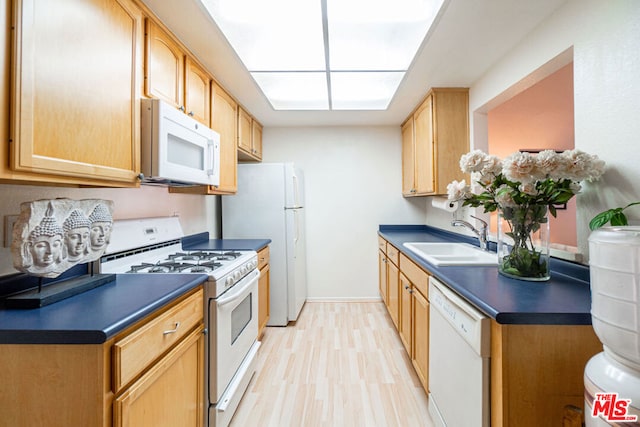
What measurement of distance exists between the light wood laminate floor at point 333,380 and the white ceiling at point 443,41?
219cm

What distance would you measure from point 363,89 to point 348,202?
55.7 inches

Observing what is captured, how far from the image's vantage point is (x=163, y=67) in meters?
1.54

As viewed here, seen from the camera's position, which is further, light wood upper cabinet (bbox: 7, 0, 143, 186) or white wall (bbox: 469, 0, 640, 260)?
white wall (bbox: 469, 0, 640, 260)

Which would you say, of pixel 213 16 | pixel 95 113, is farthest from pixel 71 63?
pixel 213 16

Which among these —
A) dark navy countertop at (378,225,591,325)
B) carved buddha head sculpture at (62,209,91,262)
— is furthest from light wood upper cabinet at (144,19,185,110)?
dark navy countertop at (378,225,591,325)

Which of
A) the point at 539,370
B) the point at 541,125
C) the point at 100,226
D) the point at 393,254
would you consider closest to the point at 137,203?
the point at 100,226

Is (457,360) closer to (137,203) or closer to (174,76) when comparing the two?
(137,203)

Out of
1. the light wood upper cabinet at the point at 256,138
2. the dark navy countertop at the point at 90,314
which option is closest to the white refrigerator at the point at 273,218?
the light wood upper cabinet at the point at 256,138

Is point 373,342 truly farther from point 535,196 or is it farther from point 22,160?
point 22,160

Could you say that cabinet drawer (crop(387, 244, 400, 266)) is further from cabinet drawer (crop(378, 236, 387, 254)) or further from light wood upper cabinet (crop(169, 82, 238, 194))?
light wood upper cabinet (crop(169, 82, 238, 194))

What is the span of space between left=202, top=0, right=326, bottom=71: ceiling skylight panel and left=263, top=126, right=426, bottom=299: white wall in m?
1.49

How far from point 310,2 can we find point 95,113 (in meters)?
1.11

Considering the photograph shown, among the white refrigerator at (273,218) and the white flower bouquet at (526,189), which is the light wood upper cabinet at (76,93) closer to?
the white refrigerator at (273,218)

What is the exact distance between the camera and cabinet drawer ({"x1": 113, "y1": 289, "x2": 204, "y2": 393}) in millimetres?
821
